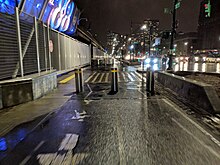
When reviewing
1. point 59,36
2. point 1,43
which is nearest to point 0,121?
point 1,43

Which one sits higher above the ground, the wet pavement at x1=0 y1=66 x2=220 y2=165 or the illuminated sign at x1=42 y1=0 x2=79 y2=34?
the illuminated sign at x1=42 y1=0 x2=79 y2=34

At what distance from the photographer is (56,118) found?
5.60 meters

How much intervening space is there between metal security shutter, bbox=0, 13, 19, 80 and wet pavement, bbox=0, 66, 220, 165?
9.23 ft

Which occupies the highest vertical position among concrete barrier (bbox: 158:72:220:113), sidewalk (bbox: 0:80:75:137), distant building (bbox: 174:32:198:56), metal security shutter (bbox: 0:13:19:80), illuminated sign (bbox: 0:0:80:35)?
distant building (bbox: 174:32:198:56)

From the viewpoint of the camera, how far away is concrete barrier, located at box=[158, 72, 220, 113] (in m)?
5.96

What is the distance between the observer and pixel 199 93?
659 cm

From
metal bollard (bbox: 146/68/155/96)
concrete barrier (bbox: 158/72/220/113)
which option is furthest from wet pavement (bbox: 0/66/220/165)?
metal bollard (bbox: 146/68/155/96)

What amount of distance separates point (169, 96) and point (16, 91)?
21.6 feet

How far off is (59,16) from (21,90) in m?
14.6

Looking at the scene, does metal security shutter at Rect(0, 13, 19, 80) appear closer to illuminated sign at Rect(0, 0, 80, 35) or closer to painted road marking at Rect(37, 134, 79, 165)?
illuminated sign at Rect(0, 0, 80, 35)

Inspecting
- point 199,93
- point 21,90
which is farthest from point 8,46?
point 199,93

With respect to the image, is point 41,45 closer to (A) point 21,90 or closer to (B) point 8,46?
(B) point 8,46

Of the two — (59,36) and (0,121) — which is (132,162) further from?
(59,36)

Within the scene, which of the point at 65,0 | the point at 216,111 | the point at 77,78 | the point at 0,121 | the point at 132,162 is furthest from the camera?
the point at 65,0
